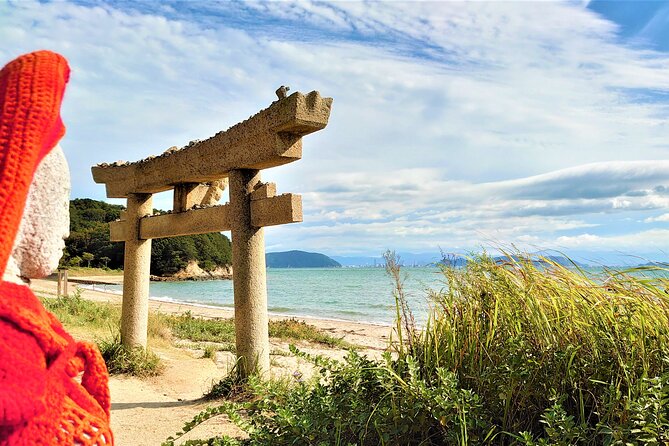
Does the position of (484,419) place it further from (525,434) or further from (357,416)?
(357,416)

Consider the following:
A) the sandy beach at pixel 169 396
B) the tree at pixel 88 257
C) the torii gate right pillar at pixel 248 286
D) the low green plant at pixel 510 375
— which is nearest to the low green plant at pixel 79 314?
the sandy beach at pixel 169 396

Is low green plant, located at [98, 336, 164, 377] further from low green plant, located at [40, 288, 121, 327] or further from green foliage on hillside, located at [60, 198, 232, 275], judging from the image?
green foliage on hillside, located at [60, 198, 232, 275]

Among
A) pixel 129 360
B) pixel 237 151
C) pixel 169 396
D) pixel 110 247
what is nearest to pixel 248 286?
pixel 237 151

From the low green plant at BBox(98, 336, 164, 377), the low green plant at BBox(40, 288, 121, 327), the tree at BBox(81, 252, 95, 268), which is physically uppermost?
the tree at BBox(81, 252, 95, 268)

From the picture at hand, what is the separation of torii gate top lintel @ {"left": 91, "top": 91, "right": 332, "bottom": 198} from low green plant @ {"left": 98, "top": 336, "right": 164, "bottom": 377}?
1.99m

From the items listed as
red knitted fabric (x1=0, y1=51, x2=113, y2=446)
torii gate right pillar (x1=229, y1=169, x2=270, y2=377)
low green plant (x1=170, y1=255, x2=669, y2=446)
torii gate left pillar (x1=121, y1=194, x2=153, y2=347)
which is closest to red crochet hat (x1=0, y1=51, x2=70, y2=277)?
red knitted fabric (x1=0, y1=51, x2=113, y2=446)

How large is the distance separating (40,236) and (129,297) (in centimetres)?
614

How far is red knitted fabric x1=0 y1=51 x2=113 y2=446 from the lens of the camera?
144 centimetres

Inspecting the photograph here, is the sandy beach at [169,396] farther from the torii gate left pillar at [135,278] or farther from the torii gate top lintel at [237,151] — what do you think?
the torii gate top lintel at [237,151]

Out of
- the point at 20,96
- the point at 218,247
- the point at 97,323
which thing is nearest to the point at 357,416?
the point at 20,96

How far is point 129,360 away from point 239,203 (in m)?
2.93

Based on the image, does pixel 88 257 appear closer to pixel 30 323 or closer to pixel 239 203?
pixel 239 203

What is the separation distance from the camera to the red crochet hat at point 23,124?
145 cm

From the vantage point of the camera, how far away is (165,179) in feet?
23.1
